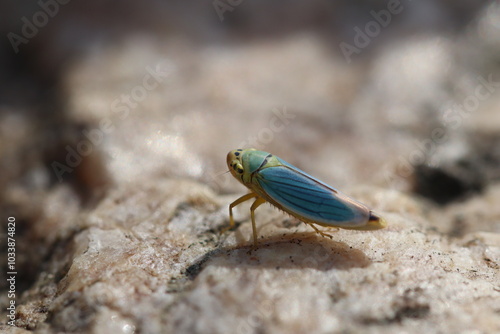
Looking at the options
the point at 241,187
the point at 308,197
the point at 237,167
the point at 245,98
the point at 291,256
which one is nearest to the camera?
the point at 291,256

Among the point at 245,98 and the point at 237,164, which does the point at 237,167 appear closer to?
the point at 237,164

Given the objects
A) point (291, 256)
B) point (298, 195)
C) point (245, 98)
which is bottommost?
point (245, 98)

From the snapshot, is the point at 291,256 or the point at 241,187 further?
the point at 241,187

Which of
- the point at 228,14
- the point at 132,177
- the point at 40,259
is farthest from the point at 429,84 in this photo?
the point at 40,259

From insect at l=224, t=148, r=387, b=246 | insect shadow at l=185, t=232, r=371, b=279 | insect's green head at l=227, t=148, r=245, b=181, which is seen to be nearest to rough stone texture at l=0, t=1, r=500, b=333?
insect shadow at l=185, t=232, r=371, b=279

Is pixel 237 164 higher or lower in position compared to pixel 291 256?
higher

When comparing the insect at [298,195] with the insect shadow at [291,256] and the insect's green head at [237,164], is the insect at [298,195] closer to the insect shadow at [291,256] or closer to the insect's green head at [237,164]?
the insect's green head at [237,164]

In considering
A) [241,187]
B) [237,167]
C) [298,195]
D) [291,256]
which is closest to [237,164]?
[237,167]

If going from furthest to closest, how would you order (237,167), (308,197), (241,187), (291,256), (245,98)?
(245,98)
(241,187)
(237,167)
(308,197)
(291,256)
